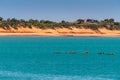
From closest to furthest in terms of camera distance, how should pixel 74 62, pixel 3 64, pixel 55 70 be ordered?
pixel 55 70, pixel 3 64, pixel 74 62

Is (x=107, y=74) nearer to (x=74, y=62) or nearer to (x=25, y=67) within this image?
(x=25, y=67)

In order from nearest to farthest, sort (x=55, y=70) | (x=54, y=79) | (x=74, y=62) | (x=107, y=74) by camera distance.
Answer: (x=54, y=79), (x=107, y=74), (x=55, y=70), (x=74, y=62)

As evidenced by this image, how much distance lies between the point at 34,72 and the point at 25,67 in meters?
6.50

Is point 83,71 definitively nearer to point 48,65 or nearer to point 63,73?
point 63,73

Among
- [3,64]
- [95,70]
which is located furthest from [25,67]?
[95,70]

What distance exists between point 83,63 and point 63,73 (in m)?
15.1

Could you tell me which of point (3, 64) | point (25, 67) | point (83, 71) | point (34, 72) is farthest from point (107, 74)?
point (3, 64)

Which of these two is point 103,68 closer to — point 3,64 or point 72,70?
point 72,70

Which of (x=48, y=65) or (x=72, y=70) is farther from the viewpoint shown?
(x=48, y=65)

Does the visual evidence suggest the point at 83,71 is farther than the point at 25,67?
No

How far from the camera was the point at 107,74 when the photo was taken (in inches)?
2359

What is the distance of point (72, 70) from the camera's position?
64500 millimetres

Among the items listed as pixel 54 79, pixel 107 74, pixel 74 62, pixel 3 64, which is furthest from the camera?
pixel 74 62

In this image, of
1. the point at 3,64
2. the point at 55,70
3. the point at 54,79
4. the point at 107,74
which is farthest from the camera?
the point at 3,64
